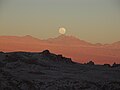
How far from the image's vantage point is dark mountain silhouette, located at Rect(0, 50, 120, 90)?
381 ft

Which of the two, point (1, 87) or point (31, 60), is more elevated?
point (31, 60)

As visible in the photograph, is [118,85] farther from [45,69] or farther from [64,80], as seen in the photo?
[45,69]

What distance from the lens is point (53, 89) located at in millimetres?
114250

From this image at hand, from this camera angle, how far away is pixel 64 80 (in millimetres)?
129625

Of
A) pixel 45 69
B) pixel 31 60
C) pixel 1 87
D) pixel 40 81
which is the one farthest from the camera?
pixel 31 60

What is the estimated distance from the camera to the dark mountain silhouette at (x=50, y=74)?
116062mm

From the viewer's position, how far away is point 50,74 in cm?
15250

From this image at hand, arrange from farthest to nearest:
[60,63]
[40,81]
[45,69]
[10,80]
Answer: [60,63], [45,69], [40,81], [10,80]

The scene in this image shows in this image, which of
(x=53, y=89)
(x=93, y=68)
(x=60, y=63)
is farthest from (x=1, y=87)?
(x=60, y=63)

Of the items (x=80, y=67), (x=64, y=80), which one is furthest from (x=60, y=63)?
(x=64, y=80)

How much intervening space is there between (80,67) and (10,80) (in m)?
68.8

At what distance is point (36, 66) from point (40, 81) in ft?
165

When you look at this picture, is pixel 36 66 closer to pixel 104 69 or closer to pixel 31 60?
pixel 31 60

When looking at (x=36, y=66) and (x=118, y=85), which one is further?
(x=36, y=66)
